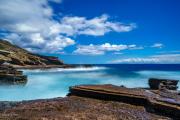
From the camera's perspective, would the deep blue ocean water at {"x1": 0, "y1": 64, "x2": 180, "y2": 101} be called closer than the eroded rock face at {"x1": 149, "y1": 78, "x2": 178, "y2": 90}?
No

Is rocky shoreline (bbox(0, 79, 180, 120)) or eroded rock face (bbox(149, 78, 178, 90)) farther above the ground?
eroded rock face (bbox(149, 78, 178, 90))

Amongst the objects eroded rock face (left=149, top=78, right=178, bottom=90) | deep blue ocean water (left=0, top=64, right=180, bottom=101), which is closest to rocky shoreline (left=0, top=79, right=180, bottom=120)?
eroded rock face (left=149, top=78, right=178, bottom=90)

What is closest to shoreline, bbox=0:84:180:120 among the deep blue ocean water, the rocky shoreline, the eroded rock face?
the rocky shoreline

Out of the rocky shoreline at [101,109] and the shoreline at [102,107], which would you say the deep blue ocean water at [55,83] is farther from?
the rocky shoreline at [101,109]

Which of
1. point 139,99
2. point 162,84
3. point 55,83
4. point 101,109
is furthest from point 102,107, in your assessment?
point 55,83

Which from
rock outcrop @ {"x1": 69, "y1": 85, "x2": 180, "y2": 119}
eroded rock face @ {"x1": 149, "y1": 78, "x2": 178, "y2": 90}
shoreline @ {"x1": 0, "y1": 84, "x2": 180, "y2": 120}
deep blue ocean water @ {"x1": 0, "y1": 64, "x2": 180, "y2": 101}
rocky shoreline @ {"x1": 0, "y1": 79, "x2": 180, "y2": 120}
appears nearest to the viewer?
rocky shoreline @ {"x1": 0, "y1": 79, "x2": 180, "y2": 120}

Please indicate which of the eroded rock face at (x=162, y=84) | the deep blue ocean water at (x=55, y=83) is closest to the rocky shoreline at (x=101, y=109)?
the eroded rock face at (x=162, y=84)

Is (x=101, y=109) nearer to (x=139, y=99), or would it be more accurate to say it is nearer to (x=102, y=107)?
(x=102, y=107)

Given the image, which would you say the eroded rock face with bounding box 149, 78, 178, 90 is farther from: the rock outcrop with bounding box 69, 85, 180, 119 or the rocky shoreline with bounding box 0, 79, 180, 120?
the rocky shoreline with bounding box 0, 79, 180, 120

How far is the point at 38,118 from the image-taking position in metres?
11.4

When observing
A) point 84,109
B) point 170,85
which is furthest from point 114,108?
point 170,85

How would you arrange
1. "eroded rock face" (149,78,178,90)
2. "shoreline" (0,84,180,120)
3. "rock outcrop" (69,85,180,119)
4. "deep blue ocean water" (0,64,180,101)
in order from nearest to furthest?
1. "shoreline" (0,84,180,120)
2. "rock outcrop" (69,85,180,119)
3. "eroded rock face" (149,78,178,90)
4. "deep blue ocean water" (0,64,180,101)

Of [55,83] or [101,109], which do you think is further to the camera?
[55,83]

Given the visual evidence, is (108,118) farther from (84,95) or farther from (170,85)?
(170,85)
